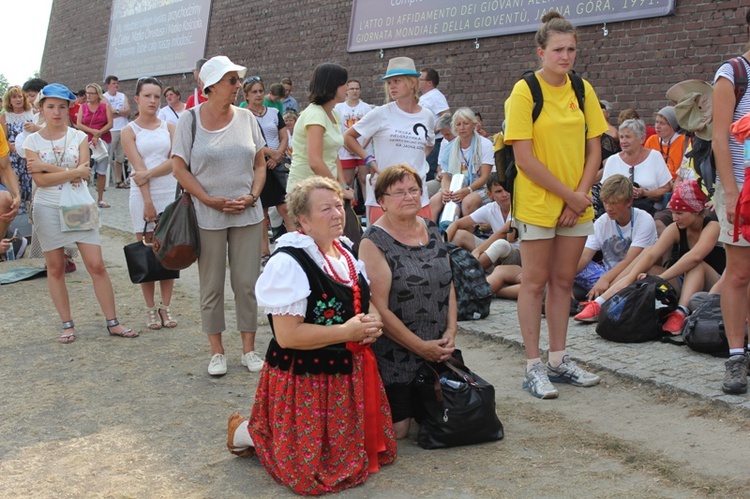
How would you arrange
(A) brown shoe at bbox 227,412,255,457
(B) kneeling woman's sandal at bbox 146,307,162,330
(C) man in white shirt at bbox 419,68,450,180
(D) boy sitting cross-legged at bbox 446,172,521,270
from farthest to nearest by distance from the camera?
1. (C) man in white shirt at bbox 419,68,450,180
2. (D) boy sitting cross-legged at bbox 446,172,521,270
3. (B) kneeling woman's sandal at bbox 146,307,162,330
4. (A) brown shoe at bbox 227,412,255,457

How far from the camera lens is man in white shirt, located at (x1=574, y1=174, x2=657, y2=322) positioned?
270 inches

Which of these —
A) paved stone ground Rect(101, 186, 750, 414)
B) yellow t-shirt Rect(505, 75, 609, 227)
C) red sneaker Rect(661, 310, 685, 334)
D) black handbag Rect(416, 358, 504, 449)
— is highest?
yellow t-shirt Rect(505, 75, 609, 227)

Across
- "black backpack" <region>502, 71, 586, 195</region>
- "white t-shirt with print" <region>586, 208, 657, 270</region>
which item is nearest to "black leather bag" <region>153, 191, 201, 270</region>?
"black backpack" <region>502, 71, 586, 195</region>

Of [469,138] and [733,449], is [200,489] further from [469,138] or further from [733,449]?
[469,138]

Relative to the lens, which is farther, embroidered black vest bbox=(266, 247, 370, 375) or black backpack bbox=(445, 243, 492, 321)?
black backpack bbox=(445, 243, 492, 321)

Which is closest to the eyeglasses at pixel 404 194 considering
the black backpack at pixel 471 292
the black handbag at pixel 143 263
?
the black backpack at pixel 471 292

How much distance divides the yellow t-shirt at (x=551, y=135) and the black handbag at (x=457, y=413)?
117cm

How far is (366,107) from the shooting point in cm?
1286

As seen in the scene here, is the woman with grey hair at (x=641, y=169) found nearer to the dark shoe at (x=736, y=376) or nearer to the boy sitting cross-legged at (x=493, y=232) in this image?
the boy sitting cross-legged at (x=493, y=232)

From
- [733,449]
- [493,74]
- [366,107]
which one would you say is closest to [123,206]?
[366,107]

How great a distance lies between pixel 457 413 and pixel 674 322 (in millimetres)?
2388

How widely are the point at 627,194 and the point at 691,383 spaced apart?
7.09ft

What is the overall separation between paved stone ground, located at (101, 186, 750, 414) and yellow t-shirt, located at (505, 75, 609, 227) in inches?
42.4

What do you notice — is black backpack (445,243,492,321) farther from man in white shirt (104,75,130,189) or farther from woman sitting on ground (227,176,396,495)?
man in white shirt (104,75,130,189)
